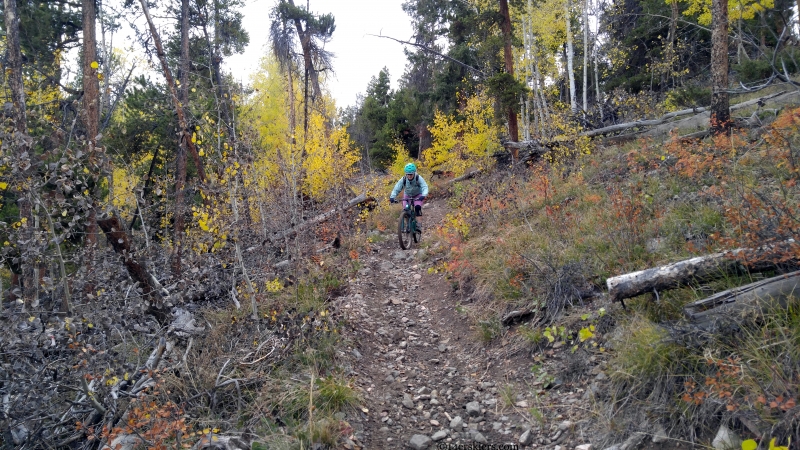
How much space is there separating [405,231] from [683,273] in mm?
6926

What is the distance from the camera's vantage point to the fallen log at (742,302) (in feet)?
10.3

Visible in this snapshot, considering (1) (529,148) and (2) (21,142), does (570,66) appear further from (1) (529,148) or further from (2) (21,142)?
(2) (21,142)

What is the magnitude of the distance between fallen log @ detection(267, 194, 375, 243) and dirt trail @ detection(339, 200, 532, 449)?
1304 mm

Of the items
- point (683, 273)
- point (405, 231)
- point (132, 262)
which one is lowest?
point (405, 231)

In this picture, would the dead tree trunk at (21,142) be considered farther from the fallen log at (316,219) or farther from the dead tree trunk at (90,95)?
the fallen log at (316,219)

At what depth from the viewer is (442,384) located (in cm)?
493

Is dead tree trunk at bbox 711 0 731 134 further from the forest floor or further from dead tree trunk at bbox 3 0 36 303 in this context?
dead tree trunk at bbox 3 0 36 303

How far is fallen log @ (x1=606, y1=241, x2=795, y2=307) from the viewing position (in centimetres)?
360

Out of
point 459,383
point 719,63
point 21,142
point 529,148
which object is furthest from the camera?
point 529,148

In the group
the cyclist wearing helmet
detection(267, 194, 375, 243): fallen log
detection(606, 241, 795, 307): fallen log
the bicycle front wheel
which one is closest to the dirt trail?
detection(267, 194, 375, 243): fallen log

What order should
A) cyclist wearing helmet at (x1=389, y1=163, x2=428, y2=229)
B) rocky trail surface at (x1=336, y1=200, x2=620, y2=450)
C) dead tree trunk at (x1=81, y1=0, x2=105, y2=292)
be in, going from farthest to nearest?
1. cyclist wearing helmet at (x1=389, y1=163, x2=428, y2=229)
2. dead tree trunk at (x1=81, y1=0, x2=105, y2=292)
3. rocky trail surface at (x1=336, y1=200, x2=620, y2=450)

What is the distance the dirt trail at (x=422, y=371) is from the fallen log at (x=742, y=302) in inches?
65.9

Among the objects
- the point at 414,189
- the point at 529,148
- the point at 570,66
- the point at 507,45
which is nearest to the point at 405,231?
the point at 414,189

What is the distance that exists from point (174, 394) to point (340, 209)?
20.0 ft
